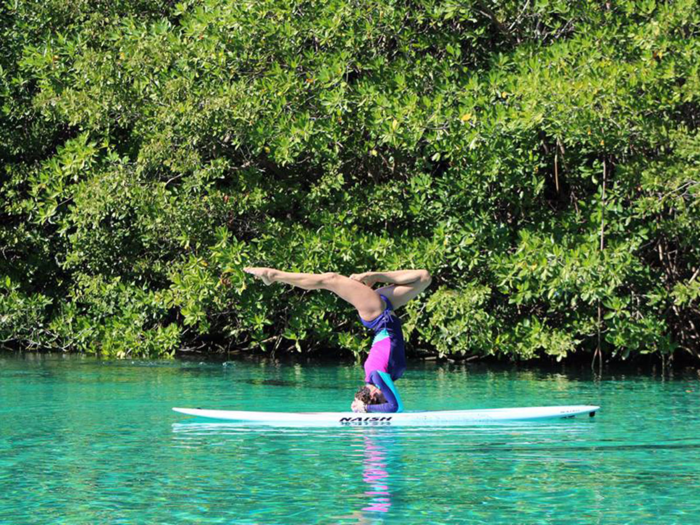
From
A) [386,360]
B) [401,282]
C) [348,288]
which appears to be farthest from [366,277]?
[386,360]

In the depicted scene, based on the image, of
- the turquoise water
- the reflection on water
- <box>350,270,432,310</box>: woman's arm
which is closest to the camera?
the turquoise water

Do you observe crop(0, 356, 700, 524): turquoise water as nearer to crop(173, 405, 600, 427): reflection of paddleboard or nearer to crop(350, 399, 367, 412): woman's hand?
crop(173, 405, 600, 427): reflection of paddleboard

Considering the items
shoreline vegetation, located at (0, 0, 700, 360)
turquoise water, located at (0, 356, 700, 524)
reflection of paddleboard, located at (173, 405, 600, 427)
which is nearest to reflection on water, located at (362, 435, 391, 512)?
turquoise water, located at (0, 356, 700, 524)

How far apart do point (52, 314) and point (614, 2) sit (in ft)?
38.4

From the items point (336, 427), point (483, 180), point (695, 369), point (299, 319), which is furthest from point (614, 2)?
point (336, 427)

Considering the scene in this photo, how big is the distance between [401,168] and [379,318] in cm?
710

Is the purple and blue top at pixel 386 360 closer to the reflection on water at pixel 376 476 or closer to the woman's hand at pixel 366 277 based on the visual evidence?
the woman's hand at pixel 366 277

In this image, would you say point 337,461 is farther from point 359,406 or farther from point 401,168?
point 401,168

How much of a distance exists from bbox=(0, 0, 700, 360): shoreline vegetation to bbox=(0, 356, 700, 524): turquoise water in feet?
8.09

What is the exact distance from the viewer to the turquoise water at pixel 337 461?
763 cm

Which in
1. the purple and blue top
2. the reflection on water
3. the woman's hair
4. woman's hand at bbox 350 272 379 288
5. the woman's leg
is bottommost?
the reflection on water

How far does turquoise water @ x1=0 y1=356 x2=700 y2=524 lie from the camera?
7.63m

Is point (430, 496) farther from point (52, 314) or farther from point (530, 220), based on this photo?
point (52, 314)

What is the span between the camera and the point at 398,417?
37.3 feet
